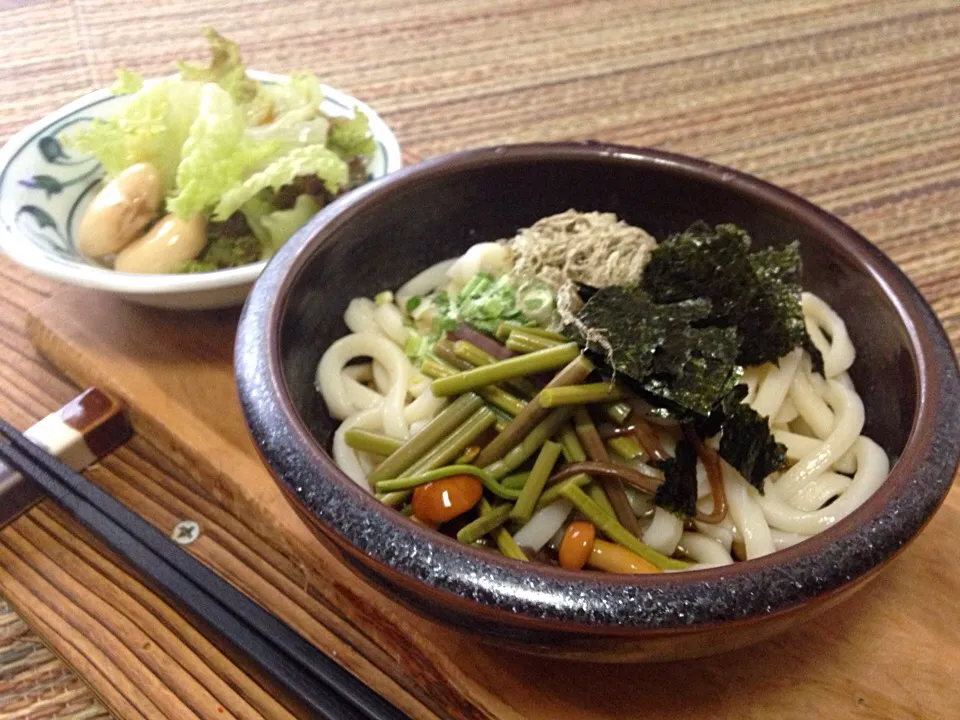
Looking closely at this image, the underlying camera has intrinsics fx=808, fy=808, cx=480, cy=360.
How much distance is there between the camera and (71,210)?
5.49 feet

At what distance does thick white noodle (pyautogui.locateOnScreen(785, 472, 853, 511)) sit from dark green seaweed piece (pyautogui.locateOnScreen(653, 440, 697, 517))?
17 cm

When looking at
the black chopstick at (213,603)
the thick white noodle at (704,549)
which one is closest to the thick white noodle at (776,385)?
the thick white noodle at (704,549)

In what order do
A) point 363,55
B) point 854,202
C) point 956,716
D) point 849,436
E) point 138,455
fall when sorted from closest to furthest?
point 956,716
point 849,436
point 138,455
point 854,202
point 363,55

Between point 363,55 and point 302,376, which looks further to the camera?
point 363,55

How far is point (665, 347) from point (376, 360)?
521mm

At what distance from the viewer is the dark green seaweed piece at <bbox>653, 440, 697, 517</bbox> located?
1.11 meters

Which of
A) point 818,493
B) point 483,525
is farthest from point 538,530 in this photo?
point 818,493

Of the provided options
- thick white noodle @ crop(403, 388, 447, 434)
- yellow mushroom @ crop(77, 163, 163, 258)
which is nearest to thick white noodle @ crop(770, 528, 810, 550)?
thick white noodle @ crop(403, 388, 447, 434)

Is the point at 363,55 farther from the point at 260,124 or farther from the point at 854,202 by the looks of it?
the point at 854,202

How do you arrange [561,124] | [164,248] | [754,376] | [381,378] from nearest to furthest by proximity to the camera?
1. [754,376]
2. [381,378]
3. [164,248]
4. [561,124]

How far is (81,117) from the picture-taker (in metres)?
1.79

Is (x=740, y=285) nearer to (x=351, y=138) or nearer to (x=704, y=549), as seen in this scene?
(x=704, y=549)

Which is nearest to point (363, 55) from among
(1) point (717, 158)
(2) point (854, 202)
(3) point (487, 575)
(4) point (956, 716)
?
(1) point (717, 158)

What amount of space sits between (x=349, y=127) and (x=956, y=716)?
148 centimetres
